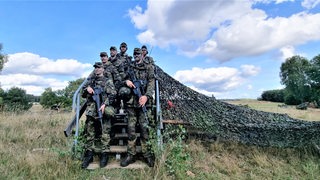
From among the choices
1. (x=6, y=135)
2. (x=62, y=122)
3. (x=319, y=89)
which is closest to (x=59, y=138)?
(x=6, y=135)

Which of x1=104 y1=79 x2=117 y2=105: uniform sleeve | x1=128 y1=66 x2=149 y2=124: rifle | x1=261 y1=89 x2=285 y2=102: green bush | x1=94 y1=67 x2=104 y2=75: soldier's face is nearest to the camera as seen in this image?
x1=128 y1=66 x2=149 y2=124: rifle

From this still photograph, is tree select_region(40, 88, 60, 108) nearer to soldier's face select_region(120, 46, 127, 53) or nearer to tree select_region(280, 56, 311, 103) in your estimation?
soldier's face select_region(120, 46, 127, 53)

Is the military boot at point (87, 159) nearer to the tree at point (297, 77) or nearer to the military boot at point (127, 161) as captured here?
the military boot at point (127, 161)

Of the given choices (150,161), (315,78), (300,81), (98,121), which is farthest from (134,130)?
(300,81)

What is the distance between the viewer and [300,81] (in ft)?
168

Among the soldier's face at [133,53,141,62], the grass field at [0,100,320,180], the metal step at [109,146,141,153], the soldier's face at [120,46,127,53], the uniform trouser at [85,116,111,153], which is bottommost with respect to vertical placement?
the grass field at [0,100,320,180]

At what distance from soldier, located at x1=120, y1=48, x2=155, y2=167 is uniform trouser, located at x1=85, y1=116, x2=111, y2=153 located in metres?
0.43

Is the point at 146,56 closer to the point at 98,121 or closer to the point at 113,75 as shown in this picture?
the point at 113,75

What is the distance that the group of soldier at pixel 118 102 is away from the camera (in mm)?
5133

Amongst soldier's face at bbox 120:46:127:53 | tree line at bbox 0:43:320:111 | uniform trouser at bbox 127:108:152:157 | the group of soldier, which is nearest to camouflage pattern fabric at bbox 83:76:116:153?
the group of soldier

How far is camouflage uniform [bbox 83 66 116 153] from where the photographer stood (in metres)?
5.19

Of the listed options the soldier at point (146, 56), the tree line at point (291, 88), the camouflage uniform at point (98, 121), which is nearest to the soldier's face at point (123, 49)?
the soldier at point (146, 56)

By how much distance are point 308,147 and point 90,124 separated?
478cm

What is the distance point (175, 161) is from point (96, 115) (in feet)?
5.68
